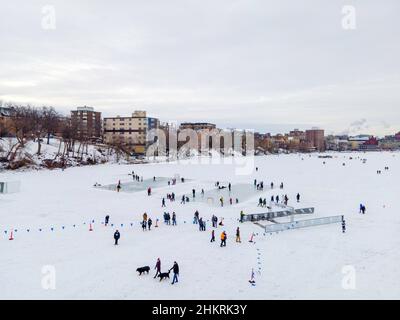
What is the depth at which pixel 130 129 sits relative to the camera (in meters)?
134

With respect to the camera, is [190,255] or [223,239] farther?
[223,239]

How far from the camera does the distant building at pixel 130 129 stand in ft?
426

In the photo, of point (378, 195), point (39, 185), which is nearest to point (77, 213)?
point (39, 185)

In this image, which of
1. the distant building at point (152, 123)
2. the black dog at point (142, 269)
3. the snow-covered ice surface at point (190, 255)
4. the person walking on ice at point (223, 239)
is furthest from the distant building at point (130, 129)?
the black dog at point (142, 269)

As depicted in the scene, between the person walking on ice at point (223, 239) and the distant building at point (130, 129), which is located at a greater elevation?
the distant building at point (130, 129)

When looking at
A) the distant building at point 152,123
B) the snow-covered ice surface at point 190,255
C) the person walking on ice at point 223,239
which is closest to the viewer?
the snow-covered ice surface at point 190,255

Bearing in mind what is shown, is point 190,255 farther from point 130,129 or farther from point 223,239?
point 130,129

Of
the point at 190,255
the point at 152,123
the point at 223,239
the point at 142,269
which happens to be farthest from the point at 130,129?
the point at 142,269

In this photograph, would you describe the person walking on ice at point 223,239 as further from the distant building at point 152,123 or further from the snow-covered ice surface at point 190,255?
the distant building at point 152,123

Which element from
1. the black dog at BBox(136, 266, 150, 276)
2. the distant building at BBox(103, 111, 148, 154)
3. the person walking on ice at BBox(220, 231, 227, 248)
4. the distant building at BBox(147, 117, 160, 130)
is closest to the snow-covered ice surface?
the black dog at BBox(136, 266, 150, 276)

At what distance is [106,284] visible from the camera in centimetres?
1317

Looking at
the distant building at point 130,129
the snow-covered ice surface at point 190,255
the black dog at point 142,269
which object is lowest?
the snow-covered ice surface at point 190,255

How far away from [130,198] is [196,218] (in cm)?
1236

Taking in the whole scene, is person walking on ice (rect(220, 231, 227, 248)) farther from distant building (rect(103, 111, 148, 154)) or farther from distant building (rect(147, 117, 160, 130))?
distant building (rect(147, 117, 160, 130))
